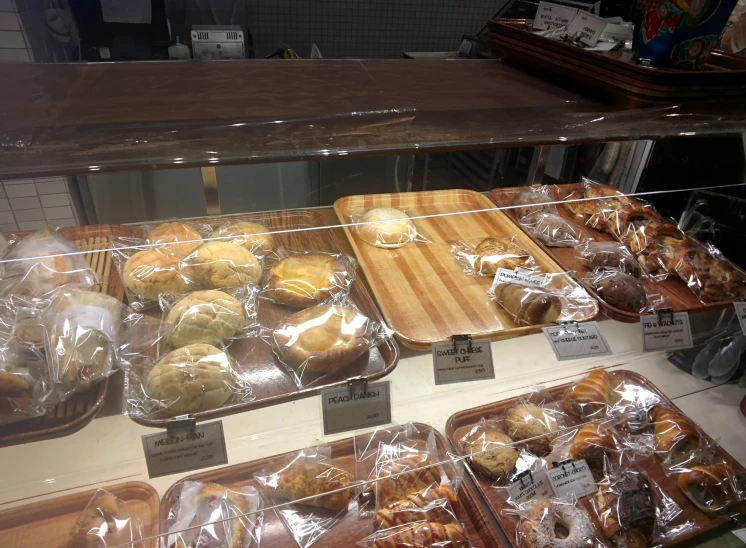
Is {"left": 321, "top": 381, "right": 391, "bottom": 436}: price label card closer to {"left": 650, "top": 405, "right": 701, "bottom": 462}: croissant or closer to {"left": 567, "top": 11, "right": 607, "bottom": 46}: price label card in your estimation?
{"left": 650, "top": 405, "right": 701, "bottom": 462}: croissant

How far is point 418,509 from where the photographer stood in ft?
3.75

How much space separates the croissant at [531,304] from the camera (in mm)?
1355

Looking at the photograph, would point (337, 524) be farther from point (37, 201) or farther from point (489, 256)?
point (37, 201)

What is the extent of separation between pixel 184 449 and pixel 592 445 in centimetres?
105

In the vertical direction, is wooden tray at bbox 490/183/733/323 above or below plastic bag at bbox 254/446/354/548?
above

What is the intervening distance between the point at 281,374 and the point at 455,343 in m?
0.41

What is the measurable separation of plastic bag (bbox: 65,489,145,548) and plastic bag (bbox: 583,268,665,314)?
1341 millimetres

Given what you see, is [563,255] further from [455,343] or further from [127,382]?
[127,382]

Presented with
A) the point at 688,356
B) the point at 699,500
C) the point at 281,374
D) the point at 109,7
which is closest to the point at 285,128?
the point at 281,374

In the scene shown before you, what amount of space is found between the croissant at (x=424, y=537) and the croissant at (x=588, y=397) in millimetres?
535

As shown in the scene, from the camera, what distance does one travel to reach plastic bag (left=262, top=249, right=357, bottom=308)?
132 centimetres

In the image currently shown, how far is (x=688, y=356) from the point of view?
1.62 meters

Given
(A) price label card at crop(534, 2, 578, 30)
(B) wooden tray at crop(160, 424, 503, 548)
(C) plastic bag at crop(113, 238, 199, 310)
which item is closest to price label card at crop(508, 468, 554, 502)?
(B) wooden tray at crop(160, 424, 503, 548)

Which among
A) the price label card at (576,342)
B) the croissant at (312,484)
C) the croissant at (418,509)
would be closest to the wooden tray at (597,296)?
the price label card at (576,342)
